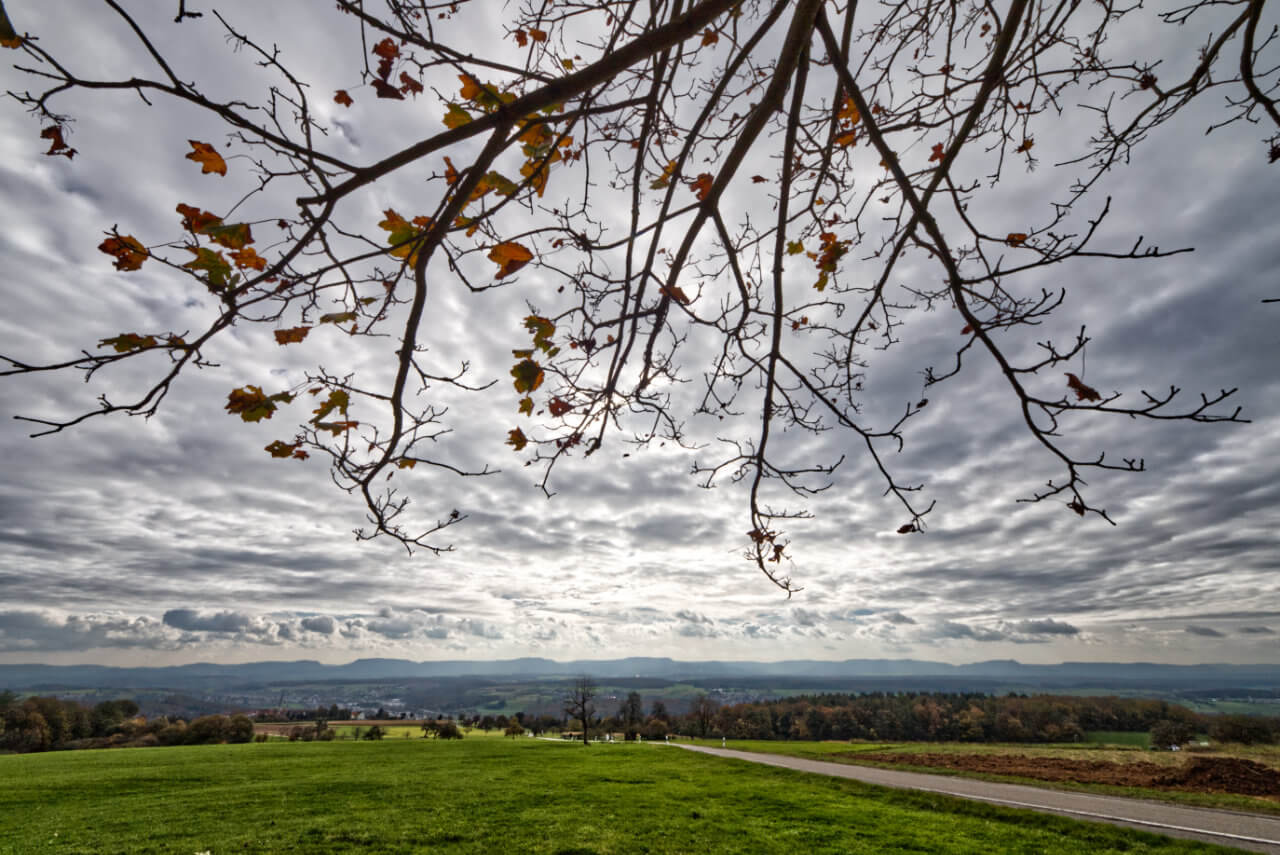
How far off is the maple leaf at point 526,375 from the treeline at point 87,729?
70679mm

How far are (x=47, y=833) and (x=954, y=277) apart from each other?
20318 millimetres

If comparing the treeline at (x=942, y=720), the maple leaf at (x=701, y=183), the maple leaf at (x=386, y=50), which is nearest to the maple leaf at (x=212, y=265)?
the maple leaf at (x=386, y=50)

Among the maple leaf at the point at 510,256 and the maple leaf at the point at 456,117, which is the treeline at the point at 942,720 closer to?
the maple leaf at the point at 510,256

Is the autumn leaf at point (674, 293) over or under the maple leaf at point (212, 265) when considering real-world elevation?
over

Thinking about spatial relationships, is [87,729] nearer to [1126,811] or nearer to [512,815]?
[512,815]

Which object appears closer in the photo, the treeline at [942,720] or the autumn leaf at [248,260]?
the autumn leaf at [248,260]

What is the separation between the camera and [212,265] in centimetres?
180

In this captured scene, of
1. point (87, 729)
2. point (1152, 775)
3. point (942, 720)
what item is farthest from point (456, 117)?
point (87, 729)

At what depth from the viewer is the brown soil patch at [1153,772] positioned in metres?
17.7

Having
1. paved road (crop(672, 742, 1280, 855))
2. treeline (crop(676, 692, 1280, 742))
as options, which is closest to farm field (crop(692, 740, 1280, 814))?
paved road (crop(672, 742, 1280, 855))

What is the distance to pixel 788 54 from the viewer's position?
267 cm

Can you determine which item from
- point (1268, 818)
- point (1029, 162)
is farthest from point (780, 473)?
point (1268, 818)

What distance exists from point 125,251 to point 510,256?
117cm

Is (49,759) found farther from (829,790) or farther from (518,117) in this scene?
(518,117)
